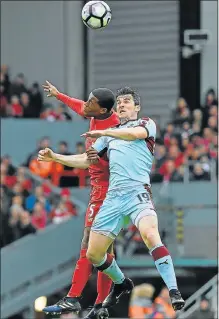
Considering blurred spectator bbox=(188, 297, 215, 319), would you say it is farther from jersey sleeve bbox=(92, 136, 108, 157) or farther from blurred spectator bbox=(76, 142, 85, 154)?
jersey sleeve bbox=(92, 136, 108, 157)

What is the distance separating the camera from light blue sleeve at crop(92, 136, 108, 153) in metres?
11.9

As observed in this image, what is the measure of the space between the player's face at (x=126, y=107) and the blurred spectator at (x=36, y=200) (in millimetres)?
10756

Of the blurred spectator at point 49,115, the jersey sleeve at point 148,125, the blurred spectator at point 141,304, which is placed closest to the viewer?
the jersey sleeve at point 148,125

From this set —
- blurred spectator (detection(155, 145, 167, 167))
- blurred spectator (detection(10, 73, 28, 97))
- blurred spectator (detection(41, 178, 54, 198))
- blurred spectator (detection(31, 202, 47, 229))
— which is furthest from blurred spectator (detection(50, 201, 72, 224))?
blurred spectator (detection(10, 73, 28, 97))

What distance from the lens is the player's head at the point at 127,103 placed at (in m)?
11.7

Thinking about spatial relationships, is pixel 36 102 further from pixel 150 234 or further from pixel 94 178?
pixel 150 234

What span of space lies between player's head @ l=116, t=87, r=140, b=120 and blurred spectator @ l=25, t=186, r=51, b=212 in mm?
10762

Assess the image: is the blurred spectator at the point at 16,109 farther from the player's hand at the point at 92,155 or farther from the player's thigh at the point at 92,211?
the player's hand at the point at 92,155

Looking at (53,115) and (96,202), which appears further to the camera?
(53,115)

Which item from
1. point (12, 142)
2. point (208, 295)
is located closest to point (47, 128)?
point (12, 142)

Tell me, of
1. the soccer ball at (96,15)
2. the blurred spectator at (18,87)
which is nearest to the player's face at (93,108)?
the soccer ball at (96,15)

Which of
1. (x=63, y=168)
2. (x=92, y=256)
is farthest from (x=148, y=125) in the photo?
(x=63, y=168)

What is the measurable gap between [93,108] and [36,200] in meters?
10.5

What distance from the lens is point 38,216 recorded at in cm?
2227
